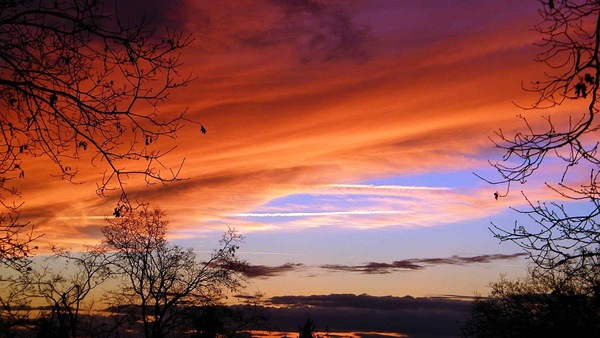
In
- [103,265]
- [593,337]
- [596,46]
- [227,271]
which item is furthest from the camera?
[227,271]

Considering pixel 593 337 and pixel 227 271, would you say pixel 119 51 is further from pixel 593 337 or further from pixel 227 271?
pixel 227 271

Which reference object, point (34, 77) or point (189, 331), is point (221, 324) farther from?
point (34, 77)

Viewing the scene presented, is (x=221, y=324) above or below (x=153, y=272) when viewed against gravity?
below

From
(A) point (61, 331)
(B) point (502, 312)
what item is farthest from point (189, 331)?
(B) point (502, 312)

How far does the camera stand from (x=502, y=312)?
3047cm

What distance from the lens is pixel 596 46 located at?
5.86 meters

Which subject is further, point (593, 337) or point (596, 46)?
point (593, 337)

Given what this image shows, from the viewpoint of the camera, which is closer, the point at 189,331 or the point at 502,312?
the point at 502,312

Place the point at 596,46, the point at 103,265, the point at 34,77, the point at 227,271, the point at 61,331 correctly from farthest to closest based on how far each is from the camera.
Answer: the point at 227,271 → the point at 103,265 → the point at 61,331 → the point at 34,77 → the point at 596,46

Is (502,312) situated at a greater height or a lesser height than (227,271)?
lesser

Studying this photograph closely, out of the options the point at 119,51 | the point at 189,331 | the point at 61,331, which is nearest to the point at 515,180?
the point at 119,51

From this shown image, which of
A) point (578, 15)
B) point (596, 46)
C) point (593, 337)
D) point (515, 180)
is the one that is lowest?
point (593, 337)

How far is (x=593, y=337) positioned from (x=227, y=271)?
22327 millimetres

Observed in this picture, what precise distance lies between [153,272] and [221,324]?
15.1ft
